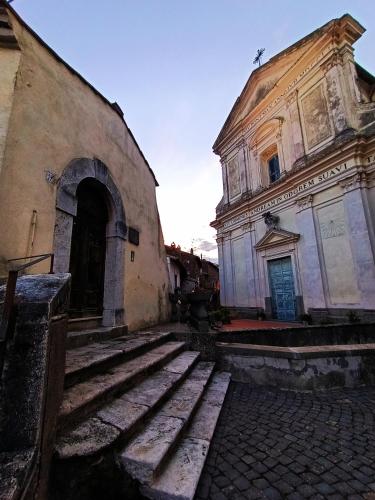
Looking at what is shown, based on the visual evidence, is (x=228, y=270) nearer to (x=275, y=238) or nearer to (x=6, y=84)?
(x=275, y=238)

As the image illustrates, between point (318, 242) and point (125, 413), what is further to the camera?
point (318, 242)

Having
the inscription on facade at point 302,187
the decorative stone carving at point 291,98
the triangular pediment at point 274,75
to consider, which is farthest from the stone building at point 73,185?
the triangular pediment at point 274,75

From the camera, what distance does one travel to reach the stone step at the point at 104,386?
177 centimetres

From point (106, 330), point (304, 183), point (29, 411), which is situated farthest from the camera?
point (304, 183)

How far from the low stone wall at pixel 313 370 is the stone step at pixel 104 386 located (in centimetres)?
170

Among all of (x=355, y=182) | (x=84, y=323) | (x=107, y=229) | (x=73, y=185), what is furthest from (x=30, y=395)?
(x=355, y=182)

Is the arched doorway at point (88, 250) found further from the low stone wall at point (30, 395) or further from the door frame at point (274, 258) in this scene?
the door frame at point (274, 258)

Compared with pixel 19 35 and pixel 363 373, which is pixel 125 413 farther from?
pixel 19 35

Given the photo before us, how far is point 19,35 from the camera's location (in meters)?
3.41

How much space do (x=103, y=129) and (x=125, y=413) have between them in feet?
17.4

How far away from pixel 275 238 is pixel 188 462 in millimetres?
10244

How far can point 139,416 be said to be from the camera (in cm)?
202

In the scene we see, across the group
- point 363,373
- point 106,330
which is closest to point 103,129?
point 106,330

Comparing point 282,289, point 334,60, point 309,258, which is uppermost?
point 334,60
